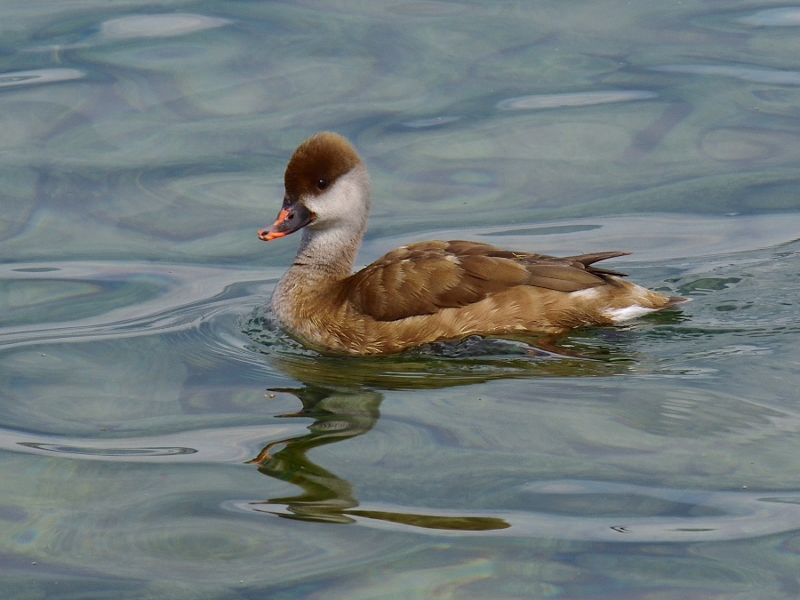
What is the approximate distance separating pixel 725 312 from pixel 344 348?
2323 mm

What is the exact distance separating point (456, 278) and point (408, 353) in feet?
1.70

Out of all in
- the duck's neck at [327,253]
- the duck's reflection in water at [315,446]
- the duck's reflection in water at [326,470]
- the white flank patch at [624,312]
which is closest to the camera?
the duck's reflection in water at [326,470]

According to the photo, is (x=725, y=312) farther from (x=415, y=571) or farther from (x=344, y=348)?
(x=415, y=571)

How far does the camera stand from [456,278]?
749 cm

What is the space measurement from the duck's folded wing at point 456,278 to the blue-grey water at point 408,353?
30cm

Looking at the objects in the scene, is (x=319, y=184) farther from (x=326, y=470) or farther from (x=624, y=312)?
(x=326, y=470)

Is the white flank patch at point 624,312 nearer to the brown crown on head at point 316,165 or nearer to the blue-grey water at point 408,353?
the blue-grey water at point 408,353

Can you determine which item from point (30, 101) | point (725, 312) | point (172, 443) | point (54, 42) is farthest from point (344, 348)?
point (54, 42)

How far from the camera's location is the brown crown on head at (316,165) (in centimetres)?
792

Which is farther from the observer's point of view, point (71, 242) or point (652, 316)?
point (71, 242)

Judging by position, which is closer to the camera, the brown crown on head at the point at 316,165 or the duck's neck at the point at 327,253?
the brown crown on head at the point at 316,165

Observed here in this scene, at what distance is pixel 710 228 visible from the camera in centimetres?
933

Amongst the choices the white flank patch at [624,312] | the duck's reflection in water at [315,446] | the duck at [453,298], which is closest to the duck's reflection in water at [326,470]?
the duck's reflection in water at [315,446]

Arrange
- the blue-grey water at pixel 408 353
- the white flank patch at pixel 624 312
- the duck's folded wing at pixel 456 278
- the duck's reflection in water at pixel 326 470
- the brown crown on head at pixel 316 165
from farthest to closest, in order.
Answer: the brown crown on head at pixel 316 165 < the white flank patch at pixel 624 312 < the duck's folded wing at pixel 456 278 < the duck's reflection in water at pixel 326 470 < the blue-grey water at pixel 408 353
